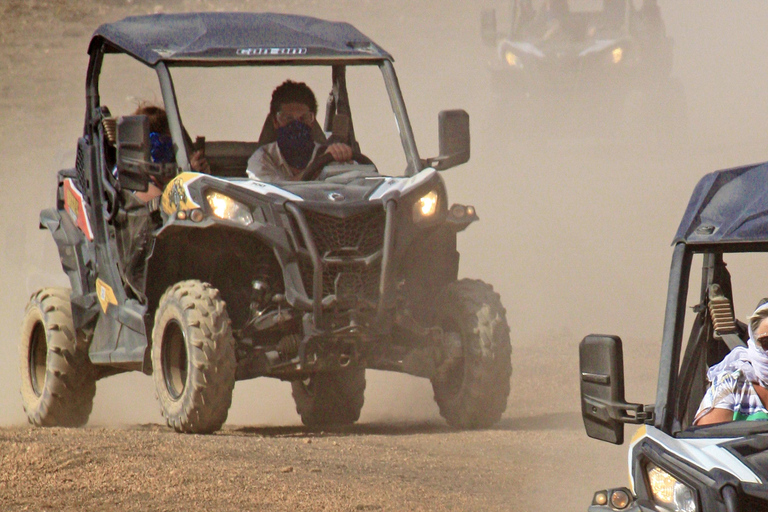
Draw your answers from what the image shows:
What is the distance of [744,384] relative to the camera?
4652 mm

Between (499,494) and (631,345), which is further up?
(499,494)

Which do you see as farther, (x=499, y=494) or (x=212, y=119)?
(x=212, y=119)

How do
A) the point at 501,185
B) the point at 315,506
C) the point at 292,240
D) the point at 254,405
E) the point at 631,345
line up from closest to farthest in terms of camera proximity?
the point at 315,506, the point at 292,240, the point at 254,405, the point at 631,345, the point at 501,185

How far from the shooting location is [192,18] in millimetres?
10430

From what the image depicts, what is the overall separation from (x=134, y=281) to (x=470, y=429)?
2.41 metres

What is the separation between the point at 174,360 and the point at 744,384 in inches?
214

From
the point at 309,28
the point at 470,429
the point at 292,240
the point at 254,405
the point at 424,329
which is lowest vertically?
the point at 254,405

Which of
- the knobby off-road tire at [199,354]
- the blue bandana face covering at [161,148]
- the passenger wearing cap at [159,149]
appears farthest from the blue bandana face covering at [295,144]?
the knobby off-road tire at [199,354]

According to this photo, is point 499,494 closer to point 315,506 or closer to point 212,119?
point 315,506

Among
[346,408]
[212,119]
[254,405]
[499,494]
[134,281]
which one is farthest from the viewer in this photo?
[212,119]

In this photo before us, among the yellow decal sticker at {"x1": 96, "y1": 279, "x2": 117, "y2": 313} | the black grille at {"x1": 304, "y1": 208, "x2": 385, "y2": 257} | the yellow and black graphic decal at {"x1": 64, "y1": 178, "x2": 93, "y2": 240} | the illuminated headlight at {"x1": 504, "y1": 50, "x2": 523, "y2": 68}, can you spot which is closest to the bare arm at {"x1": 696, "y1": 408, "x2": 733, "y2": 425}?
the black grille at {"x1": 304, "y1": 208, "x2": 385, "y2": 257}

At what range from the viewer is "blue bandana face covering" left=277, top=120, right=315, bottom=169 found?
10156 millimetres

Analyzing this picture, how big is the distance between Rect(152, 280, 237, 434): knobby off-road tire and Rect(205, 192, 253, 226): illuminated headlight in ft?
1.50

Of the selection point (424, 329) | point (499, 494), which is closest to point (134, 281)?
point (424, 329)
